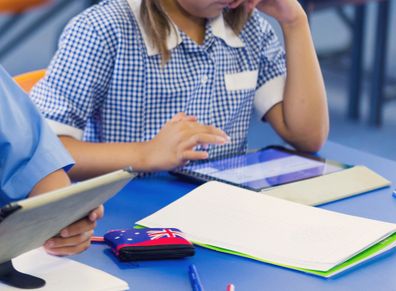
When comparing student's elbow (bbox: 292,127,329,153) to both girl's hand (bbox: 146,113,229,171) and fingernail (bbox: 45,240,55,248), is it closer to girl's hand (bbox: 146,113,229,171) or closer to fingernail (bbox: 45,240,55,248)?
girl's hand (bbox: 146,113,229,171)

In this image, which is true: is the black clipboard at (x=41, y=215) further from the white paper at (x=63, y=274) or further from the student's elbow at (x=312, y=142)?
the student's elbow at (x=312, y=142)

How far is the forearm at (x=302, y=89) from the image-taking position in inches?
69.6

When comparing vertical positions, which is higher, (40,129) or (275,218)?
A: (40,129)

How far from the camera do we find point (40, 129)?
4.21ft

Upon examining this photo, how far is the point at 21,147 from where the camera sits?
4.10 feet

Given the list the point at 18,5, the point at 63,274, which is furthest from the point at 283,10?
the point at 18,5

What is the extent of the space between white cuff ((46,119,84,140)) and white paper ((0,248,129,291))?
0.48 meters

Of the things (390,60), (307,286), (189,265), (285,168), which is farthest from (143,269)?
(390,60)

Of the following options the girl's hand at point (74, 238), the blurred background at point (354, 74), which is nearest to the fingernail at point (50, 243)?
the girl's hand at point (74, 238)

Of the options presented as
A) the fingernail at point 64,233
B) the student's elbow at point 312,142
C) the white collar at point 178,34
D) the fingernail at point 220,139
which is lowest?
the student's elbow at point 312,142

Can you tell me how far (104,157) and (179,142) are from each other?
6.1 inches

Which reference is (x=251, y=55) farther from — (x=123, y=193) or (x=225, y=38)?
(x=123, y=193)

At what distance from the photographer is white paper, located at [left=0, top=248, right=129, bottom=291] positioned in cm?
102

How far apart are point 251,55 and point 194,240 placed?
702mm
